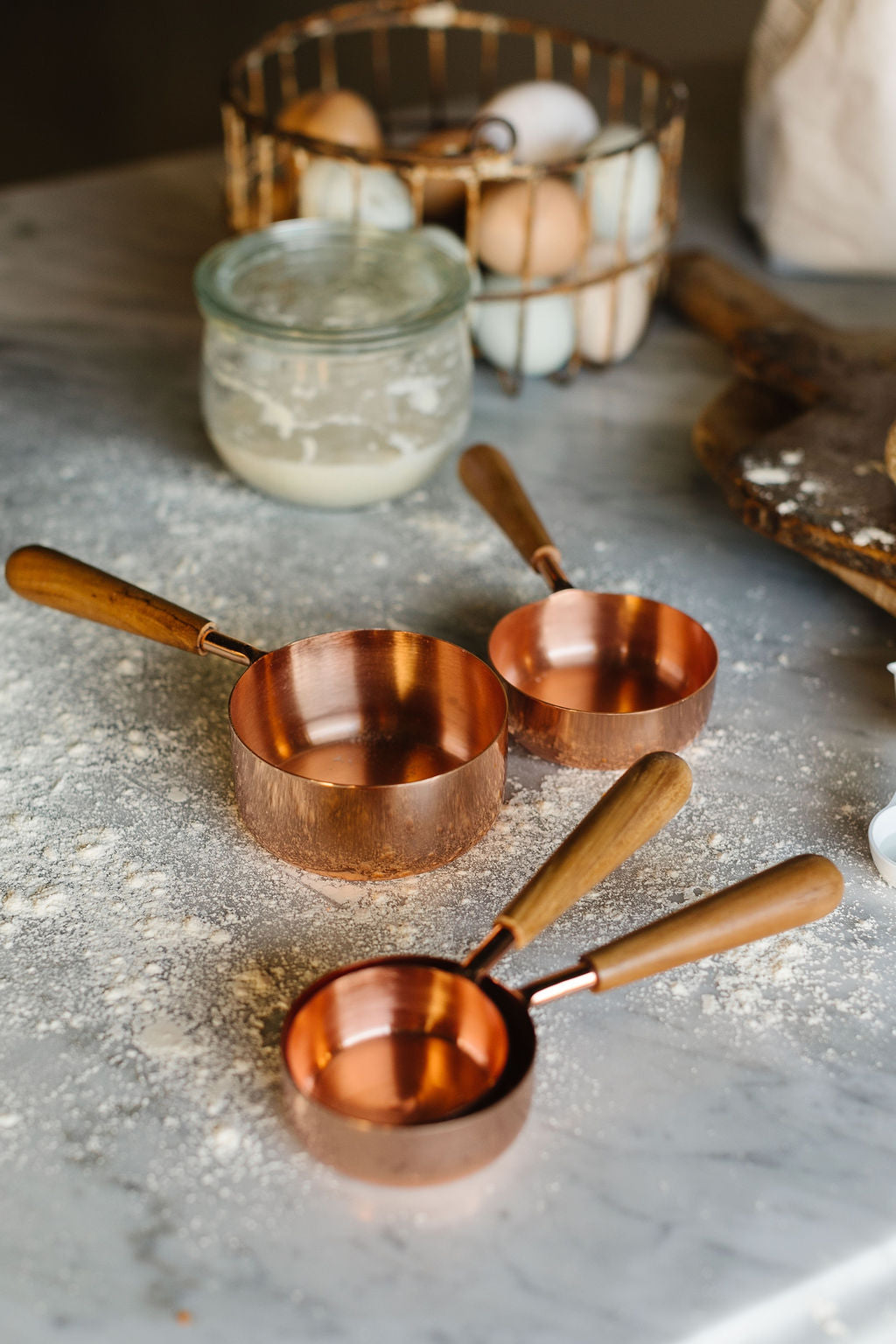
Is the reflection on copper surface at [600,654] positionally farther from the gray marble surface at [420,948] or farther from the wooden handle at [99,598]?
the wooden handle at [99,598]

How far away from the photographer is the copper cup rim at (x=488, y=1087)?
0.41 m

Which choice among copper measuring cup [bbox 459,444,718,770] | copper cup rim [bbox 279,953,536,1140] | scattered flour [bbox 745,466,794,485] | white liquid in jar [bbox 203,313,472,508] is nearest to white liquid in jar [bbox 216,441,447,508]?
white liquid in jar [bbox 203,313,472,508]

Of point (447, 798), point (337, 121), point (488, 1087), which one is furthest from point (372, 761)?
point (337, 121)

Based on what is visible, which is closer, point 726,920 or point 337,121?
point 726,920

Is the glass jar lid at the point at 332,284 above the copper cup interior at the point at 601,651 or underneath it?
above

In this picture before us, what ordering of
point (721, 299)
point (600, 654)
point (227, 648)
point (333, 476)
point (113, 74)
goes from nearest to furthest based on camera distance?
point (227, 648)
point (600, 654)
point (333, 476)
point (721, 299)
point (113, 74)

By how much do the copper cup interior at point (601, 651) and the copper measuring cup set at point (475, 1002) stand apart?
0.20 meters

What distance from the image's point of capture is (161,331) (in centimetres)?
113

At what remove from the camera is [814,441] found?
0.78m

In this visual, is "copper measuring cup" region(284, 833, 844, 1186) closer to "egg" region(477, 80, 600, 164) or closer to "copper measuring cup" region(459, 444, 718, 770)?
"copper measuring cup" region(459, 444, 718, 770)

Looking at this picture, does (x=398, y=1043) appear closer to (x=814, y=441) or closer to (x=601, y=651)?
(x=601, y=651)

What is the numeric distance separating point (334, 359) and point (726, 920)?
18.2 inches

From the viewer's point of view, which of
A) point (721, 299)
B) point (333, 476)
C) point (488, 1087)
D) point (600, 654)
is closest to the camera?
point (488, 1087)

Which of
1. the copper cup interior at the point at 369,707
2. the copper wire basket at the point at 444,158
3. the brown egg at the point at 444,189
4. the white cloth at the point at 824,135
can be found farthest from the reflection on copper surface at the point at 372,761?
the white cloth at the point at 824,135
